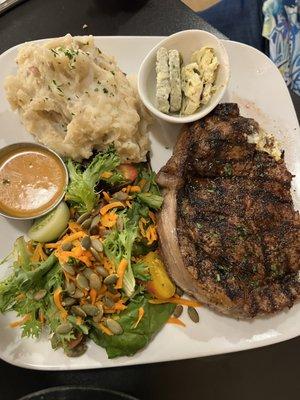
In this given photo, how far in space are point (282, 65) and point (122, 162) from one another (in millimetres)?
2098

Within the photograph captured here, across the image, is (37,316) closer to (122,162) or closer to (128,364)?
(128,364)

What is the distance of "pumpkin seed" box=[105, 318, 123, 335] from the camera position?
2.92 meters

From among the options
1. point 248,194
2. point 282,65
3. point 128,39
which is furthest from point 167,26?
point 248,194

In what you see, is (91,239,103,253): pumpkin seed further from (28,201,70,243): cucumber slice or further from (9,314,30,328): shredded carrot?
(9,314,30,328): shredded carrot

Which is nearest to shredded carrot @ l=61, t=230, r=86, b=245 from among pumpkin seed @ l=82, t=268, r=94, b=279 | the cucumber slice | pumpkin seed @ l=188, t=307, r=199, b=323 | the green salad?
the green salad

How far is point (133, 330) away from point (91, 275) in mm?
464

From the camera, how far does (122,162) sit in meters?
3.24

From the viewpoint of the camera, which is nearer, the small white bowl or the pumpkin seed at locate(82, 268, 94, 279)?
the pumpkin seed at locate(82, 268, 94, 279)

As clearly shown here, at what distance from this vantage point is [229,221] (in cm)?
296

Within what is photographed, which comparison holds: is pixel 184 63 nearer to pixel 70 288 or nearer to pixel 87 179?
pixel 87 179

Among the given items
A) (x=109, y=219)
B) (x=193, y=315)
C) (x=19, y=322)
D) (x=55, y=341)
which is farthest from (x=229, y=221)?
(x=19, y=322)

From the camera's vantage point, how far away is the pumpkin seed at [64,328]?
9.37ft

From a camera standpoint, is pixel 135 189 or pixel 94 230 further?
pixel 135 189

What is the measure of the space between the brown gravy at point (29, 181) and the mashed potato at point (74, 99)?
0.12 meters
